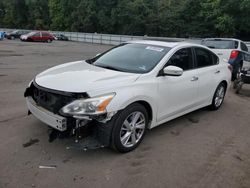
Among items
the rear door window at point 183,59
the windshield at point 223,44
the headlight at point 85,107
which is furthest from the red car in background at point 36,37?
the headlight at point 85,107

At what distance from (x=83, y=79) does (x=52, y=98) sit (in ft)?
1.61

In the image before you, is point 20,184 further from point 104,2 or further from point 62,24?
point 62,24

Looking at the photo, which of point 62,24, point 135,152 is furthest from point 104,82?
point 62,24

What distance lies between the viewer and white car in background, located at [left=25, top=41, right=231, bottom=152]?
3.52m

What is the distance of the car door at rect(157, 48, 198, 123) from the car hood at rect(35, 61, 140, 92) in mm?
602

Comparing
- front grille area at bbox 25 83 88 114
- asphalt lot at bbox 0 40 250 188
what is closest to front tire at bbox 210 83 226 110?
asphalt lot at bbox 0 40 250 188

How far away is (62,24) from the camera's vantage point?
62688 millimetres

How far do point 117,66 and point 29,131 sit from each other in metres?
1.78

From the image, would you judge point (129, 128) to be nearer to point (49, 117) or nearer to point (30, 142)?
point (49, 117)

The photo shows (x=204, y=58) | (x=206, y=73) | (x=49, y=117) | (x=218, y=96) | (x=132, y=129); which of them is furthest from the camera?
(x=218, y=96)

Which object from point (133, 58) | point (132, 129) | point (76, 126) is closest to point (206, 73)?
point (133, 58)

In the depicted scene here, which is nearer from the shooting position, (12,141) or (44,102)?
(44,102)

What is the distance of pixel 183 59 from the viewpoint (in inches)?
194

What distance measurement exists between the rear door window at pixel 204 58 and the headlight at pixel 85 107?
2531mm
